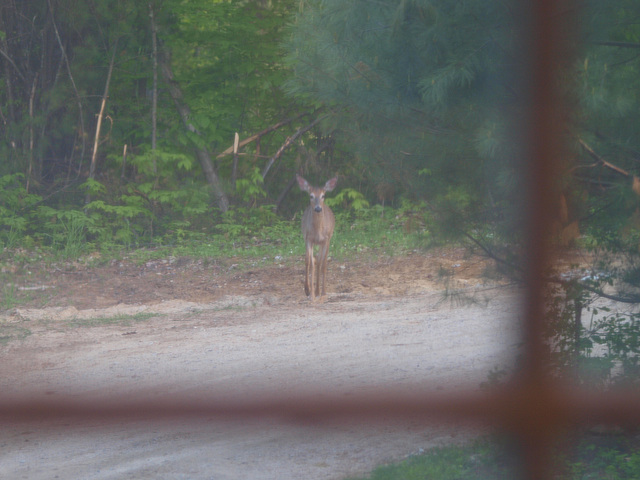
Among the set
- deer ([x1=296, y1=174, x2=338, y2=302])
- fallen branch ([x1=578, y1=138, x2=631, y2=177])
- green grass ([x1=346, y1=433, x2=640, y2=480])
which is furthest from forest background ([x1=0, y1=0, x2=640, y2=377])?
deer ([x1=296, y1=174, x2=338, y2=302])

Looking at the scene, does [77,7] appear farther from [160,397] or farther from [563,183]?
[563,183]

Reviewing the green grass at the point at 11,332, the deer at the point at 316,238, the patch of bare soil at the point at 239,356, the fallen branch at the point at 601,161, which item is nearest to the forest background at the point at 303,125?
the fallen branch at the point at 601,161

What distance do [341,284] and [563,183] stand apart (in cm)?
760

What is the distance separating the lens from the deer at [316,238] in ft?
37.1

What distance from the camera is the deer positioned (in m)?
11.3

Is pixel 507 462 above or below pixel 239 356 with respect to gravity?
above

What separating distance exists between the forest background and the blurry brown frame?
8cm

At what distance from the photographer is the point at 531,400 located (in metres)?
5.32

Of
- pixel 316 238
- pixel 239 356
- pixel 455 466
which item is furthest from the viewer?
pixel 316 238

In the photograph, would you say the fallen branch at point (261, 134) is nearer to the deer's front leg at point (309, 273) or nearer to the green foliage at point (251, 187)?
the green foliage at point (251, 187)

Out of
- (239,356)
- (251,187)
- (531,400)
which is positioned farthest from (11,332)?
(251,187)

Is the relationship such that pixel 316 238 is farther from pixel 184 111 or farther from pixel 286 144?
pixel 184 111

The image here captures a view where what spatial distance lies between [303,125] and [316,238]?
25.4 ft

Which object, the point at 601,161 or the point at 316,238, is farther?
the point at 316,238
